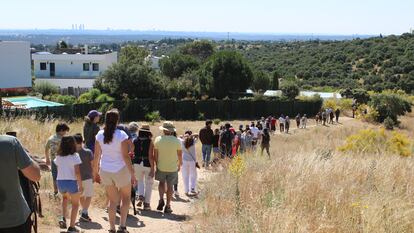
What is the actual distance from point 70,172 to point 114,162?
0.73m

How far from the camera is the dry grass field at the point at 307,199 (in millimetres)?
6324

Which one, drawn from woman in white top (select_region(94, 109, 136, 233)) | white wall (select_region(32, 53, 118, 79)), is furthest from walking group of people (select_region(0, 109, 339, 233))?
white wall (select_region(32, 53, 118, 79))

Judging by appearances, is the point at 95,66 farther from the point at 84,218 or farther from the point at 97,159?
the point at 97,159

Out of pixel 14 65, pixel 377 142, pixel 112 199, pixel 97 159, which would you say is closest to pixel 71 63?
pixel 14 65

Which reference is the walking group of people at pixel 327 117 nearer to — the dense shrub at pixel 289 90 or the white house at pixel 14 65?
the dense shrub at pixel 289 90

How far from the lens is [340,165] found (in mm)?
10133

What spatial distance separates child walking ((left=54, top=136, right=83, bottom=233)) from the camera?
26.1 ft

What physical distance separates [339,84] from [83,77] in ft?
115

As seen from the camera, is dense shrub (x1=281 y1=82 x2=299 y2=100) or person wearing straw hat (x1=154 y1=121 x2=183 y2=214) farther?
dense shrub (x1=281 y1=82 x2=299 y2=100)

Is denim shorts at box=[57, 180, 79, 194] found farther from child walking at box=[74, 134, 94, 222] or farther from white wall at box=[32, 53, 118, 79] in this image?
white wall at box=[32, 53, 118, 79]

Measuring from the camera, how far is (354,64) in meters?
89.7

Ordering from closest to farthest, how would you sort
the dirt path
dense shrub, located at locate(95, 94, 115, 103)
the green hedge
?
the dirt path
dense shrub, located at locate(95, 94, 115, 103)
the green hedge

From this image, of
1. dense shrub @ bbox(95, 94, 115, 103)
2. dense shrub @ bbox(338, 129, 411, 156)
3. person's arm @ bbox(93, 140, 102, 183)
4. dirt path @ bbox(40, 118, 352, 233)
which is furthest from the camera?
dense shrub @ bbox(95, 94, 115, 103)

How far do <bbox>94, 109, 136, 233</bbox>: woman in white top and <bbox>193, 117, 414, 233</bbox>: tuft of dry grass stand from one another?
1.14 metres
